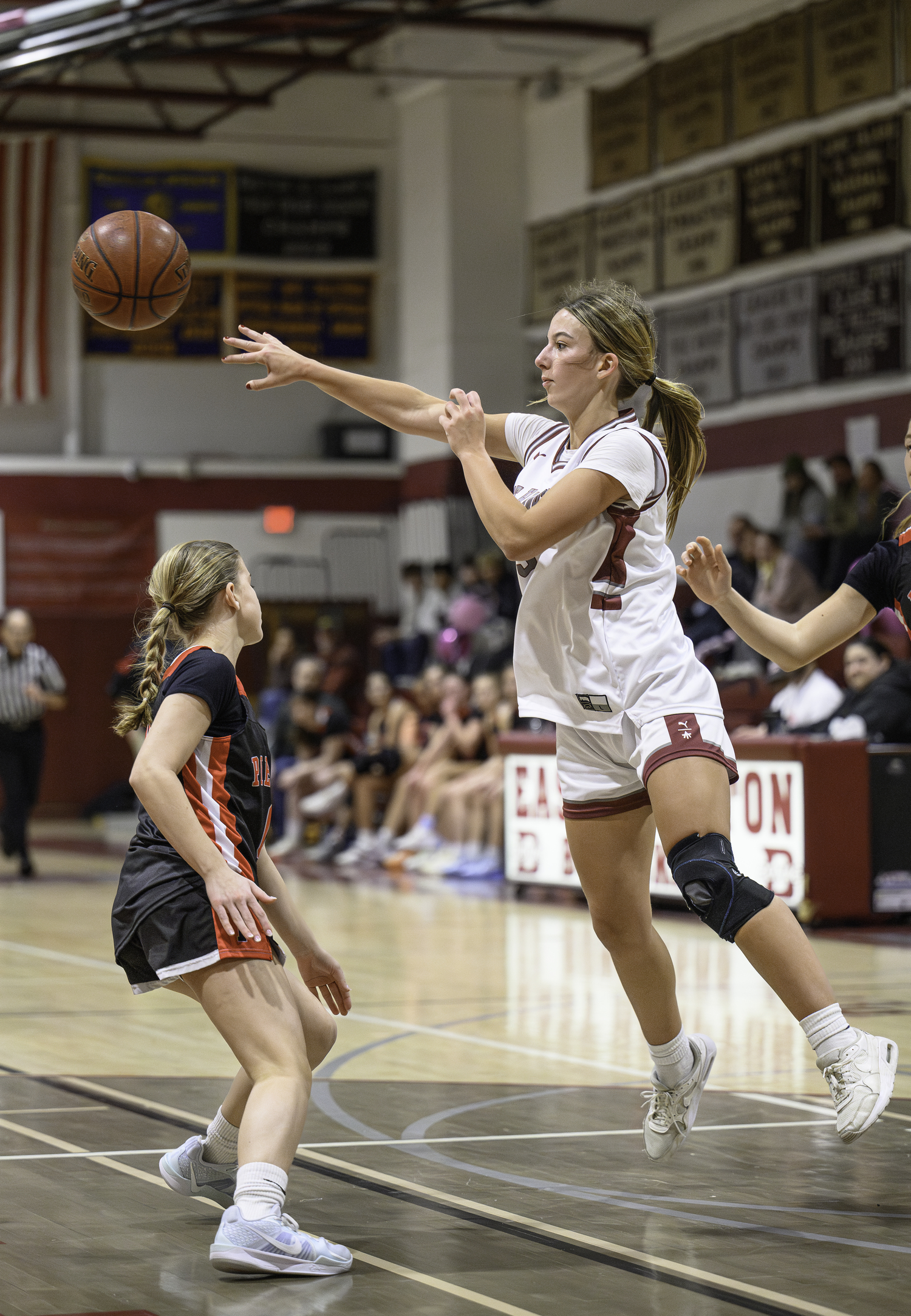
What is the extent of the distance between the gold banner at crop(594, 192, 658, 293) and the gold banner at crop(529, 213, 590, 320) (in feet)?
0.84

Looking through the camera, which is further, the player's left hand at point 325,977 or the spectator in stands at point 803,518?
the spectator in stands at point 803,518

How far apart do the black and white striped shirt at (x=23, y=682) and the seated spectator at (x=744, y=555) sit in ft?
17.3

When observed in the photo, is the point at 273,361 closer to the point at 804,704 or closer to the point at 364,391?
the point at 364,391

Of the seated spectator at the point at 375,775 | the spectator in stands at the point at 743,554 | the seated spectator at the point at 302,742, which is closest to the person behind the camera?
the spectator in stands at the point at 743,554

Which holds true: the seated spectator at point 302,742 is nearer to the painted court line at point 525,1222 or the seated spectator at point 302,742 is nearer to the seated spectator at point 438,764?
the seated spectator at point 438,764

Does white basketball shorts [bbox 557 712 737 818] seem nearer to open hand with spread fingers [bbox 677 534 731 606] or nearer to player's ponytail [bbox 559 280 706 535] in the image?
open hand with spread fingers [bbox 677 534 731 606]

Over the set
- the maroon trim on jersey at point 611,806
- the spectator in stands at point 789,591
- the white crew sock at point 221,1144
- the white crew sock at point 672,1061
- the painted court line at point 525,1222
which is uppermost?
the spectator in stands at point 789,591

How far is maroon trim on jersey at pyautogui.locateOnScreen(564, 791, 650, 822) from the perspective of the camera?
415 cm

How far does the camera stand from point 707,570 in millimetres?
4230

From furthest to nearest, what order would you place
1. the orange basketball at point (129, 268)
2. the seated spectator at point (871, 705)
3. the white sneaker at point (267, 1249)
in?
the seated spectator at point (871, 705) → the orange basketball at point (129, 268) → the white sneaker at point (267, 1249)

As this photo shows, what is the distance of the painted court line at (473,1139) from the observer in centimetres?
457

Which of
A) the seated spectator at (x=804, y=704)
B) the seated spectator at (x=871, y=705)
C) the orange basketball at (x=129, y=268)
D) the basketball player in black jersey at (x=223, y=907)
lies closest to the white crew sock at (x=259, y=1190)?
the basketball player in black jersey at (x=223, y=907)

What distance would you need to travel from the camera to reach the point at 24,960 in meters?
8.79

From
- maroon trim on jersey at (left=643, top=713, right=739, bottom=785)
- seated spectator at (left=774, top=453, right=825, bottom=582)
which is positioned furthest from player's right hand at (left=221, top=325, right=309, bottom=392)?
seated spectator at (left=774, top=453, right=825, bottom=582)
